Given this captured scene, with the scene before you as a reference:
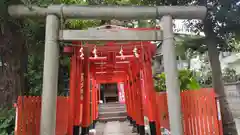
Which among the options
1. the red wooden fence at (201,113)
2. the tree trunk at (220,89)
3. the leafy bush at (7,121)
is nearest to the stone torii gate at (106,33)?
the red wooden fence at (201,113)

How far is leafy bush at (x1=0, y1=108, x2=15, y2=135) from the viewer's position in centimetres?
387

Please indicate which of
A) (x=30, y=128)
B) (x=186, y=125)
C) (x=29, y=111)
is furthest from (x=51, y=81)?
(x=186, y=125)

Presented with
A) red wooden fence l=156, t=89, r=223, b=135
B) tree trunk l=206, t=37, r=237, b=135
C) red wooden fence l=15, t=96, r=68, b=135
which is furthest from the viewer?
tree trunk l=206, t=37, r=237, b=135

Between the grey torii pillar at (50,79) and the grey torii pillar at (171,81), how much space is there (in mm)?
2041

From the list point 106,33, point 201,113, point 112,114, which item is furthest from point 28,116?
point 112,114

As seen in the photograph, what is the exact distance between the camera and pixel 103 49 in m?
6.91

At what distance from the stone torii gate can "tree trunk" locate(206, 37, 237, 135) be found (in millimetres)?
1471

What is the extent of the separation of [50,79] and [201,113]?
2.83 meters

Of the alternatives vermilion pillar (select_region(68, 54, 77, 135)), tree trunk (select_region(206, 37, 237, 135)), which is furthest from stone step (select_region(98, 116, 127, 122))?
tree trunk (select_region(206, 37, 237, 135))

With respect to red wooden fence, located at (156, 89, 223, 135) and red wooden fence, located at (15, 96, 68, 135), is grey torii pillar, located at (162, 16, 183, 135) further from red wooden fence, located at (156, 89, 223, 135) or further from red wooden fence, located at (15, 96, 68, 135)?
red wooden fence, located at (15, 96, 68, 135)

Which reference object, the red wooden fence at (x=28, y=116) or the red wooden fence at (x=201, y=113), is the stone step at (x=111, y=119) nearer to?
the red wooden fence at (x=201, y=113)

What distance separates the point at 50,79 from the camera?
407 cm

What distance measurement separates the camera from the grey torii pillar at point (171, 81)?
167 inches

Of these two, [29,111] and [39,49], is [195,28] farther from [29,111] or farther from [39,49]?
[29,111]
